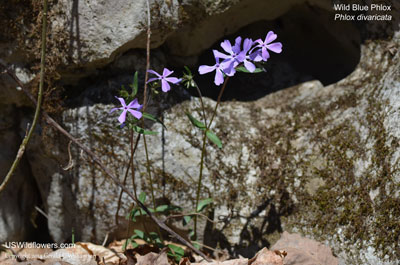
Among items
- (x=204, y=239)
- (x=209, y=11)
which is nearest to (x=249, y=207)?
(x=204, y=239)

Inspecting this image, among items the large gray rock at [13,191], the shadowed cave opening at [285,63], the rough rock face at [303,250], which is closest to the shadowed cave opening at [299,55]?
the shadowed cave opening at [285,63]

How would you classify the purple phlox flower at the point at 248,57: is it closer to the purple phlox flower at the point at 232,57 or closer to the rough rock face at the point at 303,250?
the purple phlox flower at the point at 232,57

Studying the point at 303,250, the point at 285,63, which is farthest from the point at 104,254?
the point at 285,63

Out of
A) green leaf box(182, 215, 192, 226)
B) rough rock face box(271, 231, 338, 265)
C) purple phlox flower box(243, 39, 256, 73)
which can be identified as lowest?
rough rock face box(271, 231, 338, 265)

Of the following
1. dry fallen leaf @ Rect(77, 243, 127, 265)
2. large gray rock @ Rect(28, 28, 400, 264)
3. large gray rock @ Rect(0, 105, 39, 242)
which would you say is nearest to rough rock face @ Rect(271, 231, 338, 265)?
large gray rock @ Rect(28, 28, 400, 264)

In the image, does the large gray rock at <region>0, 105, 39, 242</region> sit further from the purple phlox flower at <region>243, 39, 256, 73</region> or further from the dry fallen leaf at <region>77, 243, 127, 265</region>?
the purple phlox flower at <region>243, 39, 256, 73</region>

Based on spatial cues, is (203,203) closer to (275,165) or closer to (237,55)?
(275,165)

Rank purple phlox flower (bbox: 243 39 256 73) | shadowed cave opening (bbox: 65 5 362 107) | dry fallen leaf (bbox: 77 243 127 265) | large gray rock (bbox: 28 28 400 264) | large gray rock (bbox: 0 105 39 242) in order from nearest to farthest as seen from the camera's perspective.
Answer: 1. purple phlox flower (bbox: 243 39 256 73)
2. large gray rock (bbox: 28 28 400 264)
3. dry fallen leaf (bbox: 77 243 127 265)
4. shadowed cave opening (bbox: 65 5 362 107)
5. large gray rock (bbox: 0 105 39 242)

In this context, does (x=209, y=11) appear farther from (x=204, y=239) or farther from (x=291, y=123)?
(x=204, y=239)
